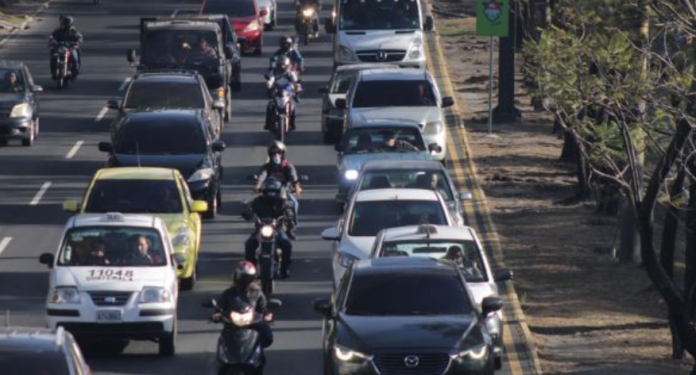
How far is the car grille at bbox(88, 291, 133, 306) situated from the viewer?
21.0 m

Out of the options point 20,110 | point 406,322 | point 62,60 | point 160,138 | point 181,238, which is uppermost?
point 406,322

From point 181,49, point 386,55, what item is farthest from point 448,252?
point 386,55

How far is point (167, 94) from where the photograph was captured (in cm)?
3409

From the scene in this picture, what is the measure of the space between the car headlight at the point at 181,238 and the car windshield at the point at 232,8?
86.6ft

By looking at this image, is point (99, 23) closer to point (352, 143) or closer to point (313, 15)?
point (313, 15)

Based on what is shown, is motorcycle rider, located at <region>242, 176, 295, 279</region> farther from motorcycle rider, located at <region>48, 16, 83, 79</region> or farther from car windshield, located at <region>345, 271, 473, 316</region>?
motorcycle rider, located at <region>48, 16, 83, 79</region>

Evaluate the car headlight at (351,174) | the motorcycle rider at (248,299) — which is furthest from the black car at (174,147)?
the motorcycle rider at (248,299)

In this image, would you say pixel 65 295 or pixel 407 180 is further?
pixel 407 180

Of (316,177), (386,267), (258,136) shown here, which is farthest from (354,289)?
(258,136)

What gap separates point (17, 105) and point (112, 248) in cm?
1568

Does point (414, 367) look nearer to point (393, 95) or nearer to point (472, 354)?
point (472, 354)

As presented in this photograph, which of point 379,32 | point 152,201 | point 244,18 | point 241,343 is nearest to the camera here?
point 241,343

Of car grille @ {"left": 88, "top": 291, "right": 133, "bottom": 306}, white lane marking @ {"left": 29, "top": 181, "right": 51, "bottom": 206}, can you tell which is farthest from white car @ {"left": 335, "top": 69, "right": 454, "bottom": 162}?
car grille @ {"left": 88, "top": 291, "right": 133, "bottom": 306}

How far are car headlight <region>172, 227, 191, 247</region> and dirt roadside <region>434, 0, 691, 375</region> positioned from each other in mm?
4566
